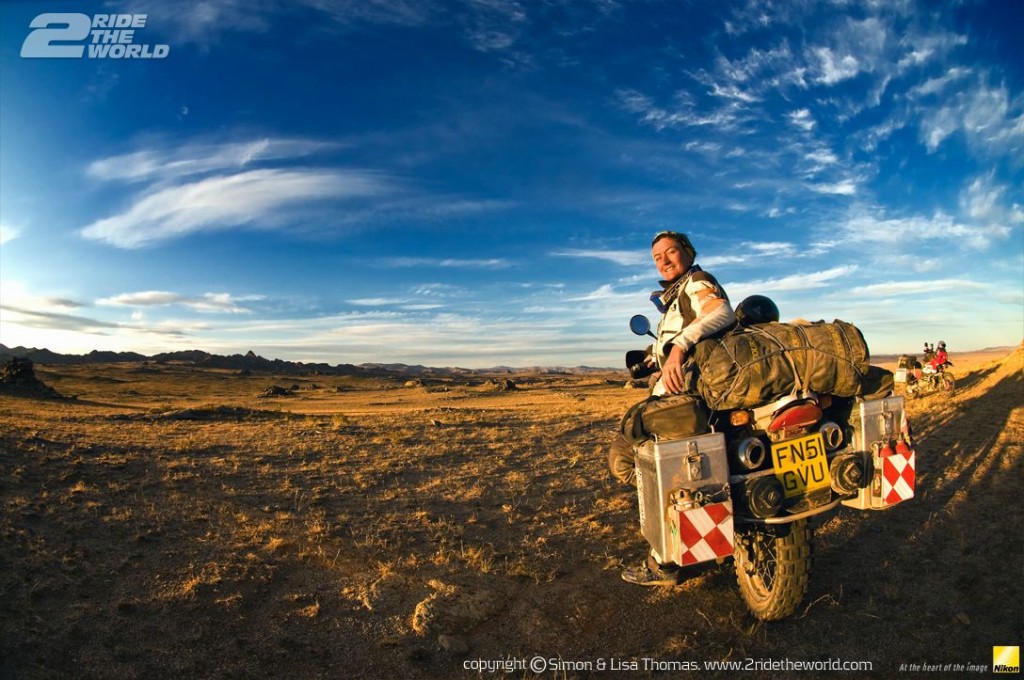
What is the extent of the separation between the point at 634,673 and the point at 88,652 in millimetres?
4083

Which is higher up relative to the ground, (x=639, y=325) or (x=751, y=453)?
(x=639, y=325)

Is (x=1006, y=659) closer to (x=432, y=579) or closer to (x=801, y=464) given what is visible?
(x=801, y=464)

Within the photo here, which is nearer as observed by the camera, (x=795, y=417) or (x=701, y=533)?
(x=701, y=533)

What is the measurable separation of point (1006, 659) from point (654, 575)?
2.45 meters

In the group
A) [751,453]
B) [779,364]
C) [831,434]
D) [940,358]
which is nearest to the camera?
[779,364]

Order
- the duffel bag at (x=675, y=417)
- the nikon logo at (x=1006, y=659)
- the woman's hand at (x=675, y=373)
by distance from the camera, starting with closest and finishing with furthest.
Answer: the nikon logo at (x=1006, y=659) < the duffel bag at (x=675, y=417) < the woman's hand at (x=675, y=373)

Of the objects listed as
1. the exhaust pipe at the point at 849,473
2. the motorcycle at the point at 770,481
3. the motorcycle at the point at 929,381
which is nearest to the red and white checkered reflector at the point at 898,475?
the motorcycle at the point at 770,481

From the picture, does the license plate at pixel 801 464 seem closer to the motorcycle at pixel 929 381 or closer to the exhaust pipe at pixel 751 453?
the exhaust pipe at pixel 751 453

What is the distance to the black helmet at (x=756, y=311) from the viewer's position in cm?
479

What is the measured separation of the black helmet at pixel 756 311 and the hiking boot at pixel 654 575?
2352mm

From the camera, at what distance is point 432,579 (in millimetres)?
5371

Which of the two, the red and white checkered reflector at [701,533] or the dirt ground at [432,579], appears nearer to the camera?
the red and white checkered reflector at [701,533]

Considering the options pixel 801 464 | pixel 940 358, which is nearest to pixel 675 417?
pixel 801 464

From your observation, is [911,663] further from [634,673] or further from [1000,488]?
[1000,488]
